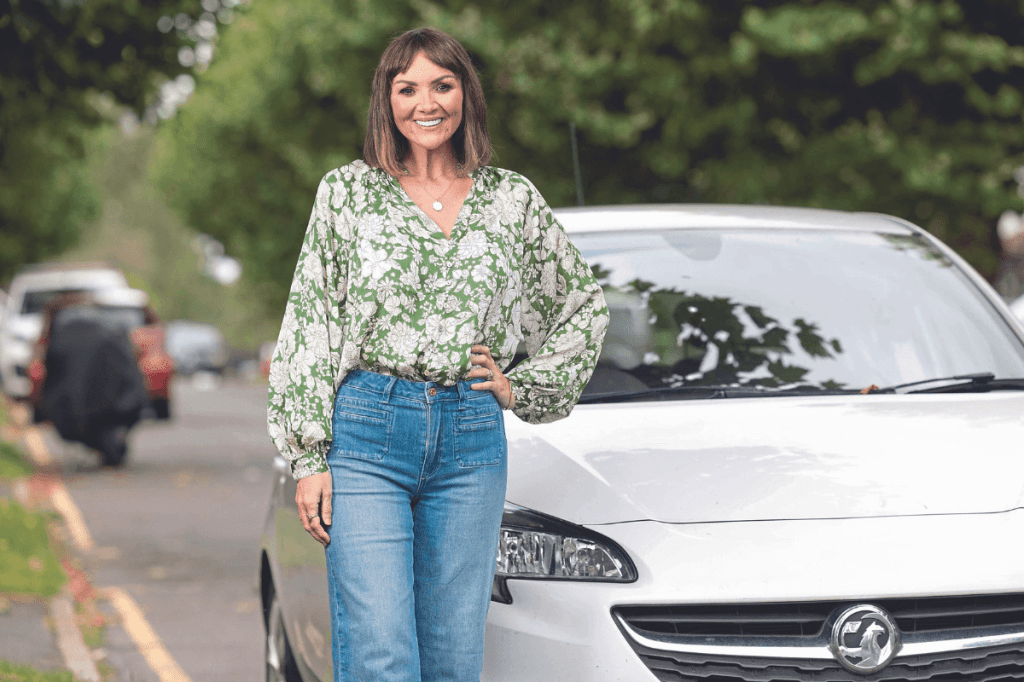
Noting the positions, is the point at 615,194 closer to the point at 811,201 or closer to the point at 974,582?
the point at 811,201

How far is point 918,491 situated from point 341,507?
47.1 inches

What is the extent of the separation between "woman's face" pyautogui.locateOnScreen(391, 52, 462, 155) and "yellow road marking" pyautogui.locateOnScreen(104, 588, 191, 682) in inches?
136

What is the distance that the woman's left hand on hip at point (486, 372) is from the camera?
2817mm

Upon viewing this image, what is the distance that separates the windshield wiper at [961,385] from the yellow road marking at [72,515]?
6.43m

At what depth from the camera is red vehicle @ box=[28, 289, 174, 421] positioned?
15.7 metres

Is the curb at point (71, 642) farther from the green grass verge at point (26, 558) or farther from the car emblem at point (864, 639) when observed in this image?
the car emblem at point (864, 639)

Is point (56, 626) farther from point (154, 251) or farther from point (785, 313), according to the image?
point (154, 251)

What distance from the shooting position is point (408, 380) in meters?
2.80

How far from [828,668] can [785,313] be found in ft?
4.94

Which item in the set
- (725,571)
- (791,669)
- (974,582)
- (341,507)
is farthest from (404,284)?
(974,582)

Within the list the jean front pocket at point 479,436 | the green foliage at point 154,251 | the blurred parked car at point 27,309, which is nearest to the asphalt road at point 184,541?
the jean front pocket at point 479,436

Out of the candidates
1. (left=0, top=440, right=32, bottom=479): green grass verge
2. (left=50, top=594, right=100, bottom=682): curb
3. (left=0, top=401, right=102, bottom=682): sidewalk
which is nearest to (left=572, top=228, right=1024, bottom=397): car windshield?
(left=0, top=401, right=102, bottom=682): sidewalk

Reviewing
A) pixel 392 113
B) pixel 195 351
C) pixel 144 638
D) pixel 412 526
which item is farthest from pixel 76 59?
pixel 195 351

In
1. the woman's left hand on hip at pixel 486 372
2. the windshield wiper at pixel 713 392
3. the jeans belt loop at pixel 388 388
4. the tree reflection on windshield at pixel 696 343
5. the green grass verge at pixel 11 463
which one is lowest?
the jeans belt loop at pixel 388 388
